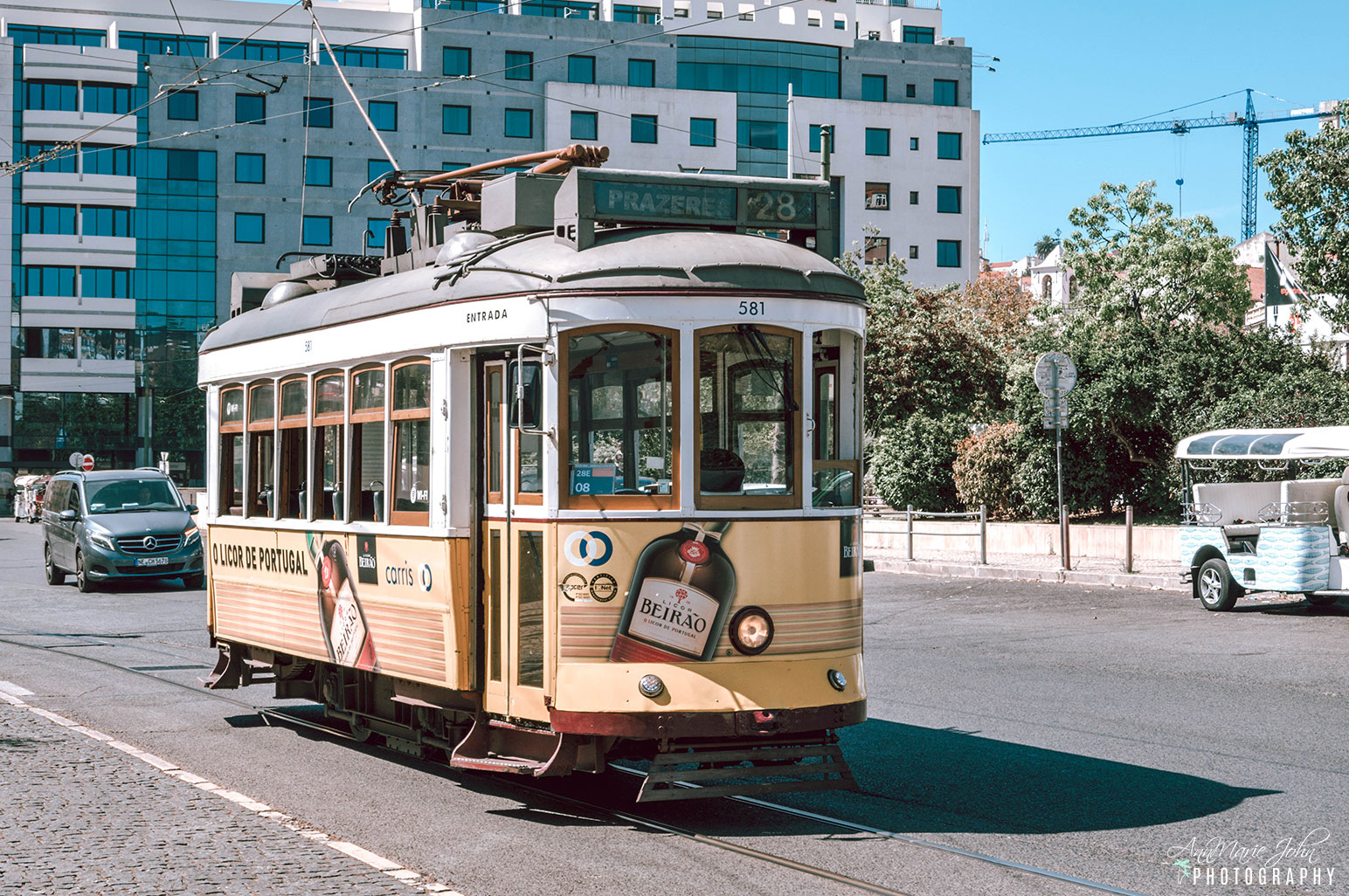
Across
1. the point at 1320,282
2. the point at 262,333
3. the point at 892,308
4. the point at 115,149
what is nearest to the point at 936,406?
the point at 892,308

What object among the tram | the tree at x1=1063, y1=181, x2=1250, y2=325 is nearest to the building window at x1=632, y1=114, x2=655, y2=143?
the tree at x1=1063, y1=181, x2=1250, y2=325

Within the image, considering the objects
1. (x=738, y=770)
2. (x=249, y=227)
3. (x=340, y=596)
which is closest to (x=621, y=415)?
(x=738, y=770)

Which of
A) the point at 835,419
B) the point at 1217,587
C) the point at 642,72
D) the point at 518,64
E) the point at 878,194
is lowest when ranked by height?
the point at 1217,587

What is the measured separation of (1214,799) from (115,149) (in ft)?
228

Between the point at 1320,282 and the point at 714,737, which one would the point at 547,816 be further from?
the point at 1320,282

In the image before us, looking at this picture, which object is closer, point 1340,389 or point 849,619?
point 849,619

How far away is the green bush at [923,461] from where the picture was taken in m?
36.6

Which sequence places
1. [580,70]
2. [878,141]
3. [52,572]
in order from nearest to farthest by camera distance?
[52,572], [580,70], [878,141]

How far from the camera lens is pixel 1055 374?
82.9 feet

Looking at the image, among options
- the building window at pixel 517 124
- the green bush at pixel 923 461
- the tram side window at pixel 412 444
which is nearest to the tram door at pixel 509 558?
the tram side window at pixel 412 444

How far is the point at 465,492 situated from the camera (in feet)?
27.1

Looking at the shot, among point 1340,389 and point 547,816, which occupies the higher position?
point 1340,389

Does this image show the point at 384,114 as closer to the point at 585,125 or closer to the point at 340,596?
the point at 585,125

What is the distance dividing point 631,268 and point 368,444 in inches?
92.0
